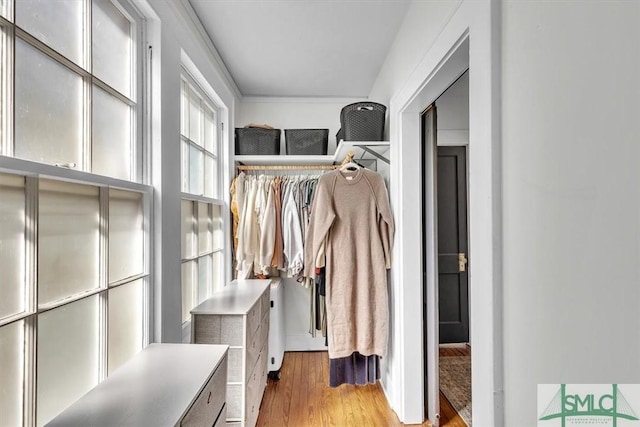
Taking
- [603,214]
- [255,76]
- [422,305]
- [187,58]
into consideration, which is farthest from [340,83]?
[603,214]

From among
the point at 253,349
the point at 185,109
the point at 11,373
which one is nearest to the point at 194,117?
the point at 185,109

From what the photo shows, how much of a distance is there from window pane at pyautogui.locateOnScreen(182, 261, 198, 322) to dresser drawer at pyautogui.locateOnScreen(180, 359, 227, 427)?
73 cm

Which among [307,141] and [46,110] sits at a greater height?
[307,141]

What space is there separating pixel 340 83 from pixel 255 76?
2.47 feet

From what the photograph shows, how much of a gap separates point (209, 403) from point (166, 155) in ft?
3.52

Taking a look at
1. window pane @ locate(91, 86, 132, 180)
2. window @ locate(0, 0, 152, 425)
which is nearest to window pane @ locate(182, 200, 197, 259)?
window @ locate(0, 0, 152, 425)

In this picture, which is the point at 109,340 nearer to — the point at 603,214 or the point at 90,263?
the point at 90,263

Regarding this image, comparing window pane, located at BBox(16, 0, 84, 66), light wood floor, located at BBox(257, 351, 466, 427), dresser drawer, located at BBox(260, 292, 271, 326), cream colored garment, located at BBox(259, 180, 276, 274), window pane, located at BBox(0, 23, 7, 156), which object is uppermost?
window pane, located at BBox(16, 0, 84, 66)

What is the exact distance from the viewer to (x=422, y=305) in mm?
2039

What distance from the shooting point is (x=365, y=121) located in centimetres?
225

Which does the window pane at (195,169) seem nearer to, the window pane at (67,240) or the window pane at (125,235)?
the window pane at (125,235)

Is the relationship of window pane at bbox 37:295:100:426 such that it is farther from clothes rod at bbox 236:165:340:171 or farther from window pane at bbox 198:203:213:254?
clothes rod at bbox 236:165:340:171

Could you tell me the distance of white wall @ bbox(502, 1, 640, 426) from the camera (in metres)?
0.57

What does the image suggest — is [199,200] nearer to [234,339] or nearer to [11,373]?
[234,339]
